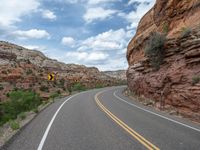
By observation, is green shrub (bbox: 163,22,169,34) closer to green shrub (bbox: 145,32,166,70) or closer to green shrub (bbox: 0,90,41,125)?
green shrub (bbox: 145,32,166,70)

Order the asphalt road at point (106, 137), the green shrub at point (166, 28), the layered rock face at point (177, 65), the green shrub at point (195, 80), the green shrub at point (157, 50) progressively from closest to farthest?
the asphalt road at point (106, 137)
the green shrub at point (195, 80)
the layered rock face at point (177, 65)
the green shrub at point (157, 50)
the green shrub at point (166, 28)

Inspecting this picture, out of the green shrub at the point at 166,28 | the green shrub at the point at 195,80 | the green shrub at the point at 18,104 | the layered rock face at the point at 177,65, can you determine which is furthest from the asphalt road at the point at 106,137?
the green shrub at the point at 18,104

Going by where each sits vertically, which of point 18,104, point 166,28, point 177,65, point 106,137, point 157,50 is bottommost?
point 106,137

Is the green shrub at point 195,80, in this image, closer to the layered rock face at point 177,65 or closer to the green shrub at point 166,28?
the layered rock face at point 177,65

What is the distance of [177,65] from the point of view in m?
21.2

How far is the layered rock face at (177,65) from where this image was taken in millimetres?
18094

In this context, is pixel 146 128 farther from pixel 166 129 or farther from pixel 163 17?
pixel 163 17

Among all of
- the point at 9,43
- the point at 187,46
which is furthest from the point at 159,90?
the point at 9,43

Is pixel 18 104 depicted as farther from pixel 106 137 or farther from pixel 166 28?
pixel 106 137

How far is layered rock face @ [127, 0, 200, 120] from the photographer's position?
A: 1809cm

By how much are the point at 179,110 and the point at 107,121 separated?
6120mm

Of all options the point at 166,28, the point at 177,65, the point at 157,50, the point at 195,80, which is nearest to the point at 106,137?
the point at 195,80

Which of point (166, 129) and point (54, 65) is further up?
point (54, 65)

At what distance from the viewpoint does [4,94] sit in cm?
4378
